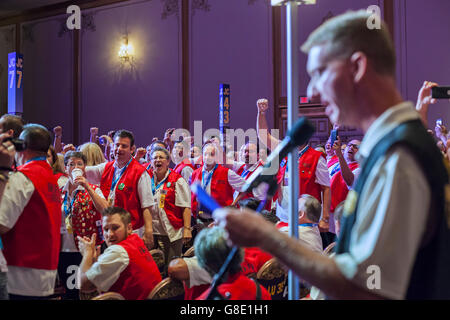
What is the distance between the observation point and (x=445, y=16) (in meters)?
7.34

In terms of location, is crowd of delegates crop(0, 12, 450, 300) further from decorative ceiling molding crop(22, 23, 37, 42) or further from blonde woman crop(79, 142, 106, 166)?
decorative ceiling molding crop(22, 23, 37, 42)

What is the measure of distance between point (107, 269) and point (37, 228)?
42 cm

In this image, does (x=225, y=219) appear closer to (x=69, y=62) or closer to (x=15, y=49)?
(x=69, y=62)

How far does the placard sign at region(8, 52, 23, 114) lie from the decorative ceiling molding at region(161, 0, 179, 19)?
5940mm

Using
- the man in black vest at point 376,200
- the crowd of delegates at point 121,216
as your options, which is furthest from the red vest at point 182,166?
the man in black vest at point 376,200

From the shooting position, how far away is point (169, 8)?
30.7 feet

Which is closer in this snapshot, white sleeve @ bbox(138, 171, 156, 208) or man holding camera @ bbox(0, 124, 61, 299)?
man holding camera @ bbox(0, 124, 61, 299)

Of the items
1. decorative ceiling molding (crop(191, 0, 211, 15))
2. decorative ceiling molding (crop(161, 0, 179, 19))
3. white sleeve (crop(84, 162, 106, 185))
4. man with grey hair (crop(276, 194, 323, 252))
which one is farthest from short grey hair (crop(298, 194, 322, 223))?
decorative ceiling molding (crop(161, 0, 179, 19))

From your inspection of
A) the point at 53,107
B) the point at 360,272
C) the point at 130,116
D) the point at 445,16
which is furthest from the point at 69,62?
the point at 360,272

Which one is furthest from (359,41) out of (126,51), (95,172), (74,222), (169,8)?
(126,51)

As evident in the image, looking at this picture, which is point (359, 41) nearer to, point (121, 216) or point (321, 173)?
point (121, 216)

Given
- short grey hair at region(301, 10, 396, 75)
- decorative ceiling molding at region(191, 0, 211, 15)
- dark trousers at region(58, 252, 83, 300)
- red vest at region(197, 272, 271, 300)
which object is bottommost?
dark trousers at region(58, 252, 83, 300)

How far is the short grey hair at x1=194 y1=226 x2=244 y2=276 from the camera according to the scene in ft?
5.45
